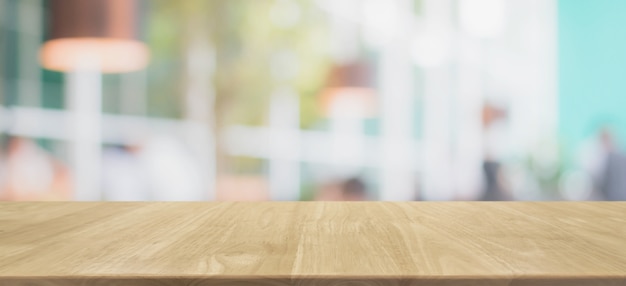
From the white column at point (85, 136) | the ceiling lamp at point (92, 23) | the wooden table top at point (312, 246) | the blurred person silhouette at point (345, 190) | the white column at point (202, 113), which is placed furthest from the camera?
the blurred person silhouette at point (345, 190)

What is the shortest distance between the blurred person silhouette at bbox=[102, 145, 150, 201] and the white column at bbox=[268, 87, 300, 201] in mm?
1180

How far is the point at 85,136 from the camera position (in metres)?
7.31

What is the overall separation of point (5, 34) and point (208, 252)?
691cm

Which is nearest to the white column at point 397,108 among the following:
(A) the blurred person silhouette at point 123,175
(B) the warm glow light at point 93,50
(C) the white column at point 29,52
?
(A) the blurred person silhouette at point 123,175

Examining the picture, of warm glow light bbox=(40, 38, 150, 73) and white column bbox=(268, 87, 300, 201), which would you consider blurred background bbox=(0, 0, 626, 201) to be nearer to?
white column bbox=(268, 87, 300, 201)

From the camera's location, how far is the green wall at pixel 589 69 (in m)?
8.30

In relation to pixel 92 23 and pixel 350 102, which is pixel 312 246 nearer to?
pixel 92 23

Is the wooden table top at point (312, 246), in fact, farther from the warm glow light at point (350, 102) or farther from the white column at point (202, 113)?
the white column at point (202, 113)

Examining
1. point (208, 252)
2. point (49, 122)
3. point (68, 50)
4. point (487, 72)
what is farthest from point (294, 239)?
point (487, 72)

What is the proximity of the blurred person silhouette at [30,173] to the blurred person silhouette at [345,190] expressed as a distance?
2317 millimetres

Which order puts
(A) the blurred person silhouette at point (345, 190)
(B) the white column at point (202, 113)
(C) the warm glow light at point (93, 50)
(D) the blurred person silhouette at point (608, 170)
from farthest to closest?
(A) the blurred person silhouette at point (345, 190)
(B) the white column at point (202, 113)
(D) the blurred person silhouette at point (608, 170)
(C) the warm glow light at point (93, 50)

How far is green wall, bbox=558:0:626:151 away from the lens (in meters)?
8.30

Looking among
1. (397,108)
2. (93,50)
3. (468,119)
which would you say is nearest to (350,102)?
(397,108)

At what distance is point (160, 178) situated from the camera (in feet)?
24.7
